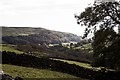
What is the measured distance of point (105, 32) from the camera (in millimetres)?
38375

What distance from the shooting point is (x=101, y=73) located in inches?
1645

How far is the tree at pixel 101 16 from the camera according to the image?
37.8 meters

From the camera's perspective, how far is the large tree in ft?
123

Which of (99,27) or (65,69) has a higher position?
(99,27)

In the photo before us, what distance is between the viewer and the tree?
3775cm

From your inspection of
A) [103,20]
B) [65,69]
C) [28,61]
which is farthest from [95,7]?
[28,61]

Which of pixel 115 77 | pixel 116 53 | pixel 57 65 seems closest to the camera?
pixel 116 53

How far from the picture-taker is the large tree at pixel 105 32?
1474 inches

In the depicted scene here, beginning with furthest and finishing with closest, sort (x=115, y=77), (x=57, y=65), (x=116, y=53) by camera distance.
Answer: (x=57, y=65) < (x=115, y=77) < (x=116, y=53)

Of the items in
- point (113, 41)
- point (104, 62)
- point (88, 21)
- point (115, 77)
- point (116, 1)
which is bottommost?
point (115, 77)

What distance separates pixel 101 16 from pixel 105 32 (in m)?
2.52

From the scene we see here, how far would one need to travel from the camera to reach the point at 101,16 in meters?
38.6

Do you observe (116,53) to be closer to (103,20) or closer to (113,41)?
(113,41)

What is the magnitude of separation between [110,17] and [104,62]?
272 inches
